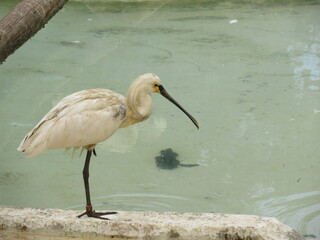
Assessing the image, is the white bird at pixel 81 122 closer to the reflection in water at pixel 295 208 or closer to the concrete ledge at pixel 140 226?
the concrete ledge at pixel 140 226

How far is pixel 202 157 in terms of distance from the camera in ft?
16.8

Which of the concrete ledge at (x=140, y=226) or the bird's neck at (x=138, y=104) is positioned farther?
the bird's neck at (x=138, y=104)

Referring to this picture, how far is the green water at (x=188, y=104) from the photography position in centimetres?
457

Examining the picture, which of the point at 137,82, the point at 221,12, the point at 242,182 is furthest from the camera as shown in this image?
the point at 221,12

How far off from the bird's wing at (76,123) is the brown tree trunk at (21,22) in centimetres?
125

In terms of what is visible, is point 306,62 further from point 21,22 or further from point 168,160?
point 21,22

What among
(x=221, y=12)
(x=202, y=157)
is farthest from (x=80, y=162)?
(x=221, y=12)

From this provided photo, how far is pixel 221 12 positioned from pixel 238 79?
2.70m

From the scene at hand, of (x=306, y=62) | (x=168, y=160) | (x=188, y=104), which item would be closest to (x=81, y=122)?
(x=168, y=160)

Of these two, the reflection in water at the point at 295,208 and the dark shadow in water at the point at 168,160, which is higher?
the reflection in water at the point at 295,208

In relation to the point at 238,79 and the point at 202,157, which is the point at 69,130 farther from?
the point at 238,79

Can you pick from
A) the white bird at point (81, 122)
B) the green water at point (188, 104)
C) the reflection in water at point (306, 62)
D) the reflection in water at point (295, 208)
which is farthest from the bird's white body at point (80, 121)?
the reflection in water at point (306, 62)

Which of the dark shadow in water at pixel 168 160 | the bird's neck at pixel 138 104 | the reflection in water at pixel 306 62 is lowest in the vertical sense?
the reflection in water at pixel 306 62

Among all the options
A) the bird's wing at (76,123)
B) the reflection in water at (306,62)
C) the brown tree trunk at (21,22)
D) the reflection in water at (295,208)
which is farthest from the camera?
the reflection in water at (306,62)
